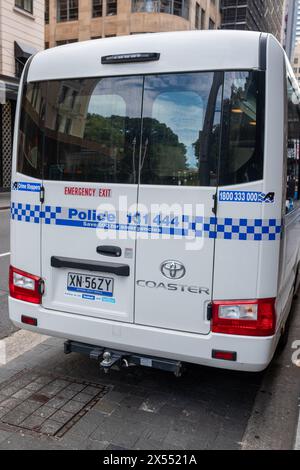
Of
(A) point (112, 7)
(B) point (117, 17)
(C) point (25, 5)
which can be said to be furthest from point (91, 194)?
(A) point (112, 7)

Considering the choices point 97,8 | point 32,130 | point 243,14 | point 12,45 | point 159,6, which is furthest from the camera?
point 243,14

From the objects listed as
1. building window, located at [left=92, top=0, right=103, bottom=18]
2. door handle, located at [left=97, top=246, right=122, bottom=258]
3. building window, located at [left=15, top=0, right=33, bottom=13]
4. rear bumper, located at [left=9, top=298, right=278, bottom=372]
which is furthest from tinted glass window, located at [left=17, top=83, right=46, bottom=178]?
building window, located at [left=92, top=0, right=103, bottom=18]

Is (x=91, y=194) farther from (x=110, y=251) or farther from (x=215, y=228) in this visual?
(x=215, y=228)

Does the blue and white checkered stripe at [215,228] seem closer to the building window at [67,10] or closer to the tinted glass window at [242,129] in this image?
the tinted glass window at [242,129]

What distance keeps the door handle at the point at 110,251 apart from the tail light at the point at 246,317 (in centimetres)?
82

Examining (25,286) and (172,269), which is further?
(25,286)

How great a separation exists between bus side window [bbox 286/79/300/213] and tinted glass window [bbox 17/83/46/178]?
1998 millimetres

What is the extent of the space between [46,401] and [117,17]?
130 feet

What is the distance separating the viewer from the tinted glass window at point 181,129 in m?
3.32

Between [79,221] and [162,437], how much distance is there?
170 cm

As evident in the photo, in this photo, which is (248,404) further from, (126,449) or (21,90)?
(21,90)

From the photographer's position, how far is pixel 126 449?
3.17 m

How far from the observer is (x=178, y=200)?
338 centimetres

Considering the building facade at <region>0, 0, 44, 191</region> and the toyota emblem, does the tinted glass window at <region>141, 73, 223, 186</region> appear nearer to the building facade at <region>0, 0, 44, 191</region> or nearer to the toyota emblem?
the toyota emblem
